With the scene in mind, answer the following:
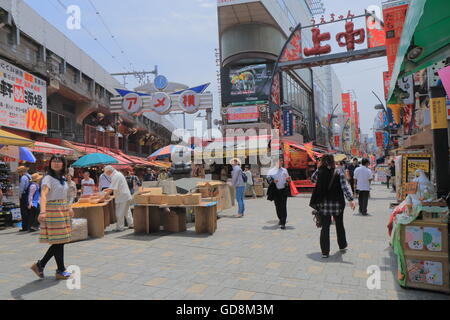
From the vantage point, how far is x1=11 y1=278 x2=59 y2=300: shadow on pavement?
3819mm

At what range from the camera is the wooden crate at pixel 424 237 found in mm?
3736

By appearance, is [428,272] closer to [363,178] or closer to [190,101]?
[363,178]

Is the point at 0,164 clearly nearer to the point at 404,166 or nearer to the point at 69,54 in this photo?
the point at 69,54

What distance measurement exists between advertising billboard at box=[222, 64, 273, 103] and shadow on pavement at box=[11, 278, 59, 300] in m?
28.5

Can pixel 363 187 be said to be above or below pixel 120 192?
below

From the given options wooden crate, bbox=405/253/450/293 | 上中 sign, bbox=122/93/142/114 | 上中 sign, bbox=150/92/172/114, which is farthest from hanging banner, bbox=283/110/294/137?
wooden crate, bbox=405/253/450/293

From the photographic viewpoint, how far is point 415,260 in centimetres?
382

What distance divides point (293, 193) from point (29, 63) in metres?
14.1

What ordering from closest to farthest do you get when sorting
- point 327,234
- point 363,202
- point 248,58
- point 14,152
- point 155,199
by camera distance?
point 327,234 < point 155,199 < point 363,202 < point 14,152 < point 248,58

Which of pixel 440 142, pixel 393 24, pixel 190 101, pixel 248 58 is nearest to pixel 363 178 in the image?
pixel 393 24

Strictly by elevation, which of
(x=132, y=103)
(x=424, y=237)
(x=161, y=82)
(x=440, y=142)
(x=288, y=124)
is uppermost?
(x=161, y=82)

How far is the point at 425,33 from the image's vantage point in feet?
10.4

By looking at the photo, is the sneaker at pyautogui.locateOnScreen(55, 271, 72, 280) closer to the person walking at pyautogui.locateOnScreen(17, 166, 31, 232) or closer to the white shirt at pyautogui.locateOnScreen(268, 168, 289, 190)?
the white shirt at pyautogui.locateOnScreen(268, 168, 289, 190)

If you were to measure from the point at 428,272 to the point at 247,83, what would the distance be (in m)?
29.0
